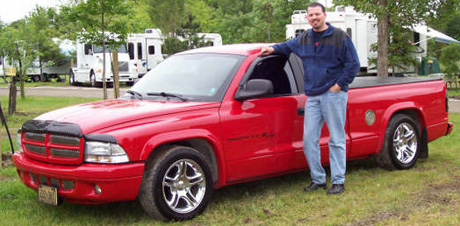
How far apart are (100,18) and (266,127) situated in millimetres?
10058

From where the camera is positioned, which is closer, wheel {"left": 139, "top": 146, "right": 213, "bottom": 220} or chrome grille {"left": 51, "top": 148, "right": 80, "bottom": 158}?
chrome grille {"left": 51, "top": 148, "right": 80, "bottom": 158}

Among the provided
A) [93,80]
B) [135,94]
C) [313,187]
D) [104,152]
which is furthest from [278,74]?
[93,80]

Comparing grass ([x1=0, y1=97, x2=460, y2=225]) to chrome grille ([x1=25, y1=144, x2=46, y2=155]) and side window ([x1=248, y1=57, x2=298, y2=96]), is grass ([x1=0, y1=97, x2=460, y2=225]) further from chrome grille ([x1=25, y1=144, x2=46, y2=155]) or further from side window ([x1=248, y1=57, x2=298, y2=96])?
side window ([x1=248, y1=57, x2=298, y2=96])

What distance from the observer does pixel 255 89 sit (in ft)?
17.7

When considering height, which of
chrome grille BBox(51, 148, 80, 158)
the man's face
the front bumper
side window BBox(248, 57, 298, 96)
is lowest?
the front bumper

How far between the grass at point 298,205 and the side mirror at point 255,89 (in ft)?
3.33

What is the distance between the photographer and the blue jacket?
563 cm

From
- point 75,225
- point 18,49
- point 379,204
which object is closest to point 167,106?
point 75,225

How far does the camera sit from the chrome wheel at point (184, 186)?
4891 millimetres

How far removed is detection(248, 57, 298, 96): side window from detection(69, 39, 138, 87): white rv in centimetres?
2046

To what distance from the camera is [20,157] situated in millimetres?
5199

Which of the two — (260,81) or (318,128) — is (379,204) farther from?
(260,81)

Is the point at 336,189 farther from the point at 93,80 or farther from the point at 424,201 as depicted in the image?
the point at 93,80

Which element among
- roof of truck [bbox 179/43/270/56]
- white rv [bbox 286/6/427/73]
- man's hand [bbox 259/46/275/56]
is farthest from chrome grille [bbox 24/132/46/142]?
white rv [bbox 286/6/427/73]
